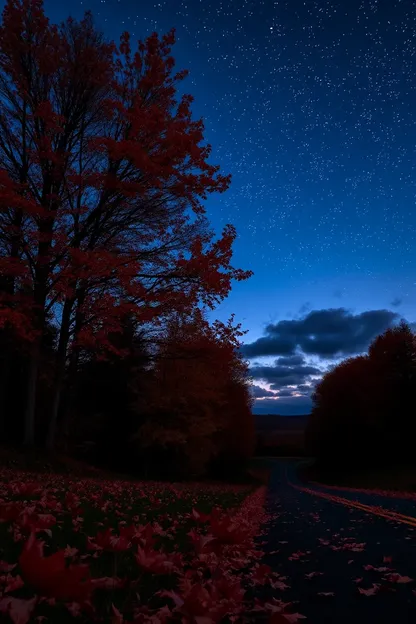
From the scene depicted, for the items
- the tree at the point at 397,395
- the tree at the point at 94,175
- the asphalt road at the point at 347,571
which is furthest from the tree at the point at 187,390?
the tree at the point at 397,395

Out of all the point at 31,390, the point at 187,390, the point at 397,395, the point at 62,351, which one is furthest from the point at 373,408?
the point at 31,390

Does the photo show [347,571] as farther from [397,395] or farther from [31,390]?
[397,395]

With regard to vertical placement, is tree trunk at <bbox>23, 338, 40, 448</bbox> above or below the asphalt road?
above

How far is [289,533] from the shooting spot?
306 inches

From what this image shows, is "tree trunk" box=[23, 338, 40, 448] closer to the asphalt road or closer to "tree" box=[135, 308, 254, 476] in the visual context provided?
"tree" box=[135, 308, 254, 476]

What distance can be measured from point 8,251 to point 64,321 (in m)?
3.15

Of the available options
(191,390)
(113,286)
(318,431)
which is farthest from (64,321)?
(318,431)

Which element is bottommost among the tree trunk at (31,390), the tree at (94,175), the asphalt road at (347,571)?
the asphalt road at (347,571)

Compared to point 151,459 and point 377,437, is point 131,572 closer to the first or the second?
point 151,459

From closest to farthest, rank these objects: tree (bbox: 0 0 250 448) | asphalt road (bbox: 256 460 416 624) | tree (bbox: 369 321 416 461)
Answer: asphalt road (bbox: 256 460 416 624) → tree (bbox: 0 0 250 448) → tree (bbox: 369 321 416 461)

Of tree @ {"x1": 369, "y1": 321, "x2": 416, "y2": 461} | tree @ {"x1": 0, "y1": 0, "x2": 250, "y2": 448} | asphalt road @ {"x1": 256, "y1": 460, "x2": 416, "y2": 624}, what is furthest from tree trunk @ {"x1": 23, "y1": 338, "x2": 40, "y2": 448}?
tree @ {"x1": 369, "y1": 321, "x2": 416, "y2": 461}

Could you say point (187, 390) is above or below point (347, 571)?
above

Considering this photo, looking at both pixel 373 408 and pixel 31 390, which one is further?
pixel 373 408

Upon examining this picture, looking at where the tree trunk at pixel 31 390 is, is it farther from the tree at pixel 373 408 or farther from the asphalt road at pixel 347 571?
the tree at pixel 373 408
